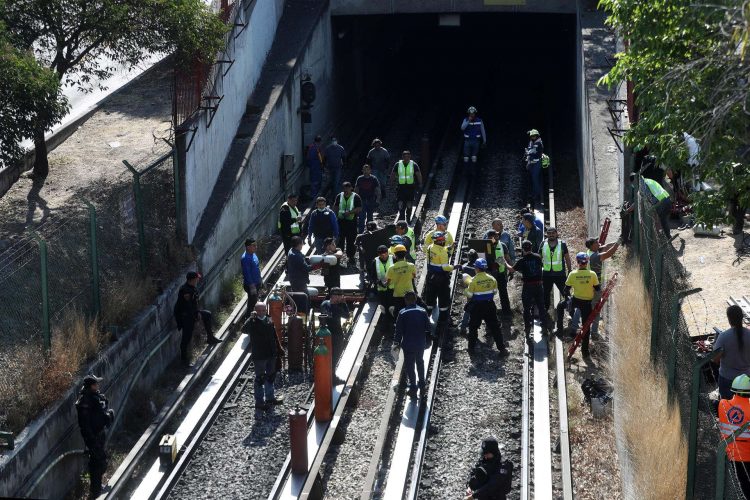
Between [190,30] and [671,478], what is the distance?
35.7 ft

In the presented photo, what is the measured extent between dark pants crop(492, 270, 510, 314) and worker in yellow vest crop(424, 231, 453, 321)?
82 centimetres

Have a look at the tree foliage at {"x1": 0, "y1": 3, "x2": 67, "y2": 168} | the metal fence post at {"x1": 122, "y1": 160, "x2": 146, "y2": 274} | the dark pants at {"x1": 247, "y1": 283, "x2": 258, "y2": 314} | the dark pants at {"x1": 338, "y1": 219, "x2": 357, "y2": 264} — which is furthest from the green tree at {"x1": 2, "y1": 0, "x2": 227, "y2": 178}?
the dark pants at {"x1": 247, "y1": 283, "x2": 258, "y2": 314}

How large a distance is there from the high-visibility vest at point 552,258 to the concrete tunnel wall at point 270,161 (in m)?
5.37

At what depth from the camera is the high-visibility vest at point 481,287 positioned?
1638cm

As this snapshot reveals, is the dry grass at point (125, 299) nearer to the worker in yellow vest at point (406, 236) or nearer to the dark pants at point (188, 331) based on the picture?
the dark pants at point (188, 331)

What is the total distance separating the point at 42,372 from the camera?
13.9m

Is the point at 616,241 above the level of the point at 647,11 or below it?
below

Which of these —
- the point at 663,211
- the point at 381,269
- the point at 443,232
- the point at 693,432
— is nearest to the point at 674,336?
the point at 693,432

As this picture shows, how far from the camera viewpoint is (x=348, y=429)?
14977 mm

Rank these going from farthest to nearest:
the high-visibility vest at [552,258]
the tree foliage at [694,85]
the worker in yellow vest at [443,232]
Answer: the worker in yellow vest at [443,232] < the high-visibility vest at [552,258] < the tree foliage at [694,85]

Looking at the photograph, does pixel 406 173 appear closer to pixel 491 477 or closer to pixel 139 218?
pixel 139 218

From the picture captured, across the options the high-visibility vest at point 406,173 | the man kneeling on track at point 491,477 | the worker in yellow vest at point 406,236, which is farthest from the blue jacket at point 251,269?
the man kneeling on track at point 491,477

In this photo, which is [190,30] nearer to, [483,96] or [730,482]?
[730,482]

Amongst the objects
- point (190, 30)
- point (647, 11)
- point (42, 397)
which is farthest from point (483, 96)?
point (42, 397)
